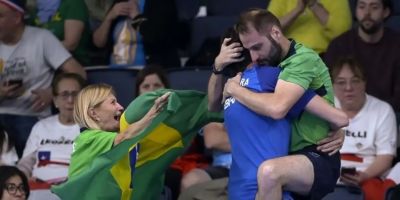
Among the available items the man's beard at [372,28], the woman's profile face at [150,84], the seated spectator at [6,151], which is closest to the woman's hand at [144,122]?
the woman's profile face at [150,84]

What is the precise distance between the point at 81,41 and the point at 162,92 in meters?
3.36

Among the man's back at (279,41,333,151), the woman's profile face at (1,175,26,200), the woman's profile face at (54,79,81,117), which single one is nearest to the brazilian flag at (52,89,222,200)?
the man's back at (279,41,333,151)

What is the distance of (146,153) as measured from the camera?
24.8ft

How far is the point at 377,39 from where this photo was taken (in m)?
9.65

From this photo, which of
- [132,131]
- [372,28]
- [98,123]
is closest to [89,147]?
[98,123]

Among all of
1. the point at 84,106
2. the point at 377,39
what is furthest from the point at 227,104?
the point at 377,39

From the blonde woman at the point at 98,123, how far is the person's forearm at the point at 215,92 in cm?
25

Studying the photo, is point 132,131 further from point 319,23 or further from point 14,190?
point 319,23

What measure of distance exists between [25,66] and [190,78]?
1.28 m

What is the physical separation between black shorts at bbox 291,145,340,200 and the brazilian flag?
81cm

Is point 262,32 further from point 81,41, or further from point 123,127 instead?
point 81,41

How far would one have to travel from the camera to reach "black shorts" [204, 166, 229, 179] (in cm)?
884

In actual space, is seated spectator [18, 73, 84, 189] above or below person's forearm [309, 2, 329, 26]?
below

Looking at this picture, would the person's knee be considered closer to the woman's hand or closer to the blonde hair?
the woman's hand
